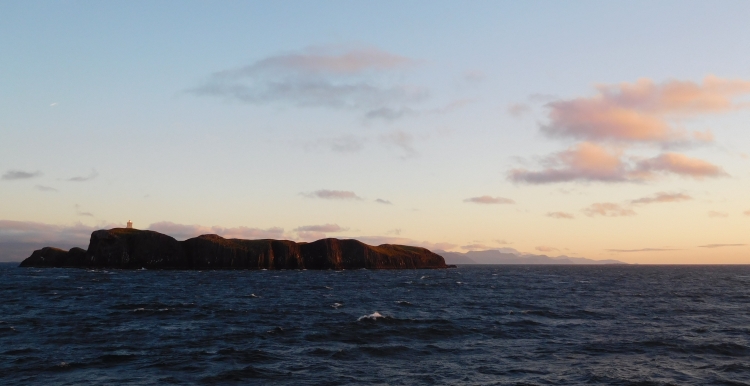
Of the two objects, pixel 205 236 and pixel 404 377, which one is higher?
pixel 205 236

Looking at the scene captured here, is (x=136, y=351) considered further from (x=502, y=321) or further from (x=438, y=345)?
(x=502, y=321)

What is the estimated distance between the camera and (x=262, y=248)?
173 m

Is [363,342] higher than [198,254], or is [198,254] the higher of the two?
[198,254]

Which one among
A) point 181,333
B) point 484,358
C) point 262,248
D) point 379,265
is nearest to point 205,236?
point 262,248

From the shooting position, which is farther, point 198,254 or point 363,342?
point 198,254

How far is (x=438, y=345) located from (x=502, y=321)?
13.5m

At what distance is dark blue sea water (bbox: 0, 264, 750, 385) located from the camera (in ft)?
98.0

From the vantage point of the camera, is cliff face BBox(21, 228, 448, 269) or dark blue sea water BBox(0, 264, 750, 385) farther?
cliff face BBox(21, 228, 448, 269)

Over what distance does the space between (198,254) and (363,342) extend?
5287 inches

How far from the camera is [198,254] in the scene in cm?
16362

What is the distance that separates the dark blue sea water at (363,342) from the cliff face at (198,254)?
311 ft

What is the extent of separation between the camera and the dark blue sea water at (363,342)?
98.0 feet

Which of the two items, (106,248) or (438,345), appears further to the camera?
(106,248)

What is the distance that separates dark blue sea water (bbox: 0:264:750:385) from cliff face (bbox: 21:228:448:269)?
3737 inches
